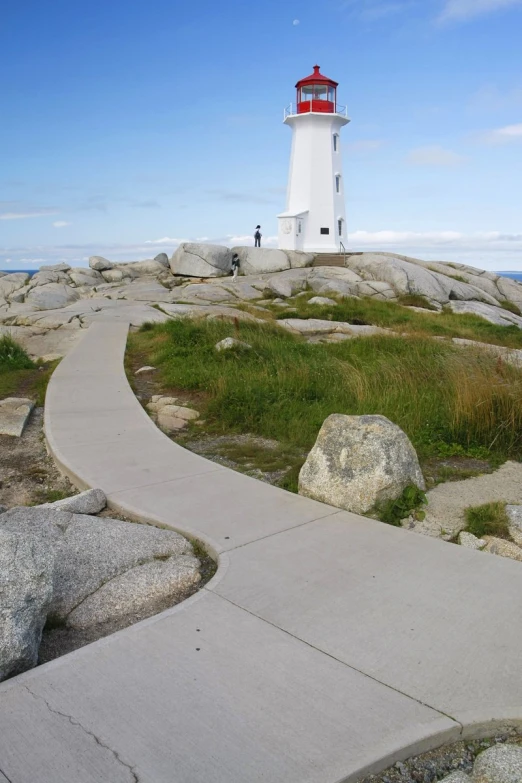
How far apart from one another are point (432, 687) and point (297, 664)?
64 centimetres

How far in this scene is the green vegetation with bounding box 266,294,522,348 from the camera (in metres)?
19.6

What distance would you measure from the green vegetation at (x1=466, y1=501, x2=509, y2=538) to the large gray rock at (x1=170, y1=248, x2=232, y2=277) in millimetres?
30401

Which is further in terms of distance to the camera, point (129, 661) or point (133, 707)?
point (129, 661)

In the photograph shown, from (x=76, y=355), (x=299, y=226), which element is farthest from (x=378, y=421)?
(x=299, y=226)

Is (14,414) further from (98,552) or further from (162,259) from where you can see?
(162,259)

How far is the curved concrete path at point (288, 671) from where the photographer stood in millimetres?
2643

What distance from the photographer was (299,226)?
39062 millimetres

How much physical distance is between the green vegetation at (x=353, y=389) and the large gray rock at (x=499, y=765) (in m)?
3.68

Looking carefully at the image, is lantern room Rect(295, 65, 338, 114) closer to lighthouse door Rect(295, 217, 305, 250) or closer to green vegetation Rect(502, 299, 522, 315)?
lighthouse door Rect(295, 217, 305, 250)

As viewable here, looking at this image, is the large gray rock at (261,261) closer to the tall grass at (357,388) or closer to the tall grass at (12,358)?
the tall grass at (357,388)

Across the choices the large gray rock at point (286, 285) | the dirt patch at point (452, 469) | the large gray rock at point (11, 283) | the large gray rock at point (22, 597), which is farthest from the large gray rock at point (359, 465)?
the large gray rock at point (11, 283)

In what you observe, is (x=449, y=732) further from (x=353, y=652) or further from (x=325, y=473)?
(x=325, y=473)

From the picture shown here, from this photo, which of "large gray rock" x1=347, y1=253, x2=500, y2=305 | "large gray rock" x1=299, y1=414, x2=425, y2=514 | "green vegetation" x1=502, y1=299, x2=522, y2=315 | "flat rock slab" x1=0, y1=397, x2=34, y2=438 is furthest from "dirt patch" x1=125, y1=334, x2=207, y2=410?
"green vegetation" x1=502, y1=299, x2=522, y2=315

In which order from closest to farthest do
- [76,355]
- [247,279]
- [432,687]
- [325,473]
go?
[432,687] < [325,473] < [76,355] < [247,279]
